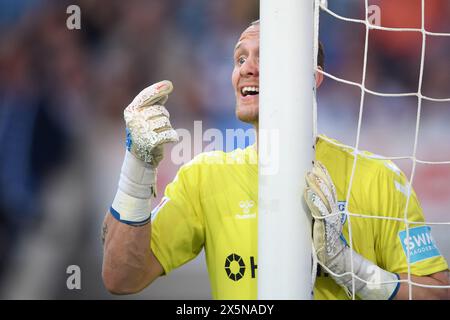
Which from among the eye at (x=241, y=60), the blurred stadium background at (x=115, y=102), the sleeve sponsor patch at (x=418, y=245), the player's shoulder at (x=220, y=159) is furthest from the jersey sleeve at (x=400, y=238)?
the blurred stadium background at (x=115, y=102)

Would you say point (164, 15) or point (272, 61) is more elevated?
point (164, 15)

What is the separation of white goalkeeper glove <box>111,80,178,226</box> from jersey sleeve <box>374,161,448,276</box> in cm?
52

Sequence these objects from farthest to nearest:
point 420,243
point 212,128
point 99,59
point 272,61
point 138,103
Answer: point 99,59, point 212,128, point 420,243, point 138,103, point 272,61

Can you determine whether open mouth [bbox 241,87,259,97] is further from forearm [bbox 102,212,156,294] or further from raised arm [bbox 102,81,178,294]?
forearm [bbox 102,212,156,294]

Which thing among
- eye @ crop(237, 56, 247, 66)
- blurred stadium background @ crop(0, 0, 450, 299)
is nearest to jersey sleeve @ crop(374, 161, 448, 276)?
eye @ crop(237, 56, 247, 66)

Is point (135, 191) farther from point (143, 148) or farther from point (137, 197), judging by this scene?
point (143, 148)

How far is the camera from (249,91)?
5.72 feet

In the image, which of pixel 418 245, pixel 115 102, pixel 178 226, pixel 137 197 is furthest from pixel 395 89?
pixel 137 197

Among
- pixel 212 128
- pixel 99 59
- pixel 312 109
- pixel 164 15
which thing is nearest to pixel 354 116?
pixel 212 128

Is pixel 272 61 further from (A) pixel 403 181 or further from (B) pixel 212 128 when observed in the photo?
(B) pixel 212 128

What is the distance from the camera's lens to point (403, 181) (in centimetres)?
170

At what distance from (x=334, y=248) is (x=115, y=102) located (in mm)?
1695

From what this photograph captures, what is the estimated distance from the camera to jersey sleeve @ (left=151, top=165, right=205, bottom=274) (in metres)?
1.67

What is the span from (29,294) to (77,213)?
362 millimetres
